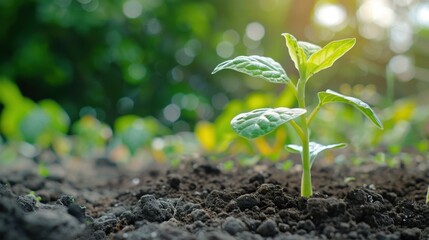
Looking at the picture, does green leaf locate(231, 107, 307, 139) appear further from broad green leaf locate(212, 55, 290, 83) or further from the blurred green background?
the blurred green background

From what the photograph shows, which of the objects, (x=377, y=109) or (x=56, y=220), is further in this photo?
(x=377, y=109)

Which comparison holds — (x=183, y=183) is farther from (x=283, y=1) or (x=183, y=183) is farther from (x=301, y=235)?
(x=283, y=1)

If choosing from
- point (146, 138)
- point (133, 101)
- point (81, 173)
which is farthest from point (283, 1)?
point (81, 173)

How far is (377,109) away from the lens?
11.4ft

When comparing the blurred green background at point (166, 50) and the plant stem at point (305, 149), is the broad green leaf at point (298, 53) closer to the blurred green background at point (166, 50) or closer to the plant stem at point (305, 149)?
the plant stem at point (305, 149)

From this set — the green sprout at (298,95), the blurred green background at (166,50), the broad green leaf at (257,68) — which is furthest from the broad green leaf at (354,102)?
the blurred green background at (166,50)

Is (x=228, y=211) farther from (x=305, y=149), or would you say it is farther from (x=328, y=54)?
(x=328, y=54)

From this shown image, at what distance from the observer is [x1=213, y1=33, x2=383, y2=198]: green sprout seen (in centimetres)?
118

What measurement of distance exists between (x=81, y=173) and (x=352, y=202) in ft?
5.73

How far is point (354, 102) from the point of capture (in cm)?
121

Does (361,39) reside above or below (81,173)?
above

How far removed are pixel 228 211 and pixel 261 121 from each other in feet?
0.86

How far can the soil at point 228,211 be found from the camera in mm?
1061

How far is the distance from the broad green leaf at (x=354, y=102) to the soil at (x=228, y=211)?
19cm
